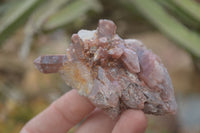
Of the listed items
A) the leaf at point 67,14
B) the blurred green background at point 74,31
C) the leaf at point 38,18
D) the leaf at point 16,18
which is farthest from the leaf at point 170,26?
the leaf at point 16,18

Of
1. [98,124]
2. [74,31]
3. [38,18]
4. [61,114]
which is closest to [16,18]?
[38,18]

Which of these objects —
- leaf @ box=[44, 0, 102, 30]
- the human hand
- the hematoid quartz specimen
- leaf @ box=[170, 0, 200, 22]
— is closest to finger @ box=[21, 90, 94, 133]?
the human hand

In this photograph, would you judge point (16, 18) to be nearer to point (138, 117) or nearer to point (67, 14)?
point (67, 14)

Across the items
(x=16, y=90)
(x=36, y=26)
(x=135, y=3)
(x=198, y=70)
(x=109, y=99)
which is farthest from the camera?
(x=16, y=90)

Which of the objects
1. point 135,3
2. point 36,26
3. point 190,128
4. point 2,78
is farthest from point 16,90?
point 190,128

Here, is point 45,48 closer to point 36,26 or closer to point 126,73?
point 36,26

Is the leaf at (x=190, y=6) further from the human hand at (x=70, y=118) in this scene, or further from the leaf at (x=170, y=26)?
the human hand at (x=70, y=118)

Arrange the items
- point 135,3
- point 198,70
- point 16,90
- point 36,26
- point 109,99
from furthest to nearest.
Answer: point 16,90, point 198,70, point 135,3, point 36,26, point 109,99
